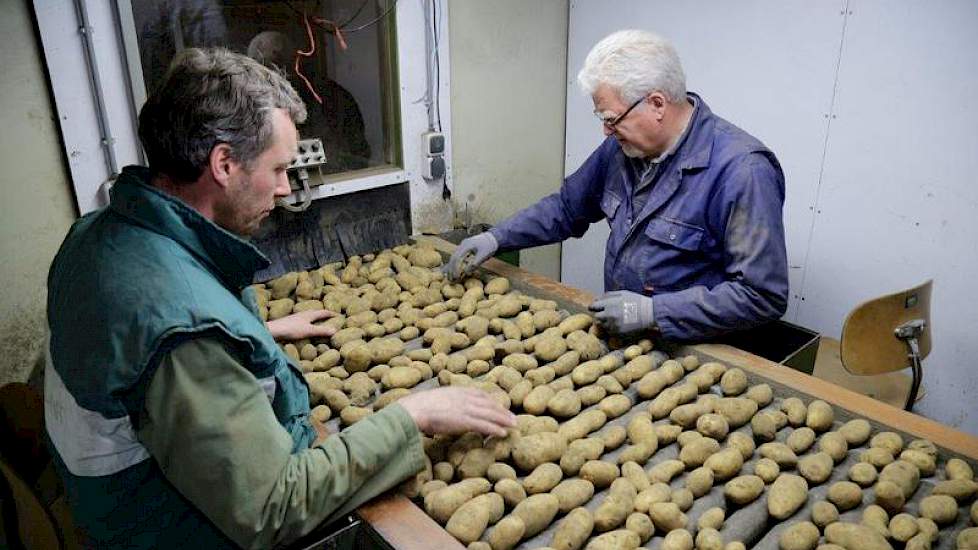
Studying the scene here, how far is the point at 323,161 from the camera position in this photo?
2051 mm

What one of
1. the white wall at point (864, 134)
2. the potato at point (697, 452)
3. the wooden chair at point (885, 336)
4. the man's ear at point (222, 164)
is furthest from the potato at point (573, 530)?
the white wall at point (864, 134)

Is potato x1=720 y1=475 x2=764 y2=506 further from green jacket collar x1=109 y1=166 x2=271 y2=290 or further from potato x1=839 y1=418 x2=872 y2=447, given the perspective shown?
green jacket collar x1=109 y1=166 x2=271 y2=290

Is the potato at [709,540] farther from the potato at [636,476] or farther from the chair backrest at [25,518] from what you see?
the chair backrest at [25,518]

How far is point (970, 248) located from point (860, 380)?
488mm

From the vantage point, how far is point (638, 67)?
61.2 inches

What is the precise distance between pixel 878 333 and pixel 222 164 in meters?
1.53

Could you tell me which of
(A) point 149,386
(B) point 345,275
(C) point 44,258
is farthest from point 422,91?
(A) point 149,386

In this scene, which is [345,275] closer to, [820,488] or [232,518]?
[232,518]

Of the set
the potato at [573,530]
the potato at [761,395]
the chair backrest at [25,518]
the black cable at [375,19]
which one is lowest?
the chair backrest at [25,518]

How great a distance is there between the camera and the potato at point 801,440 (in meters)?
1.18

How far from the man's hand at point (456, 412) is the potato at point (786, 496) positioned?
0.43m

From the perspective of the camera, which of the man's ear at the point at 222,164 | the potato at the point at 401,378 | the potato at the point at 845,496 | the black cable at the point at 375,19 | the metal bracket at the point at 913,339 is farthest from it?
the black cable at the point at 375,19

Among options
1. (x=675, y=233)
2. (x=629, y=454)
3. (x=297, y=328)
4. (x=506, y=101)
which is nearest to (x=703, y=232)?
(x=675, y=233)

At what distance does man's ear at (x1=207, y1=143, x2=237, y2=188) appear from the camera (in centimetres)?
95
